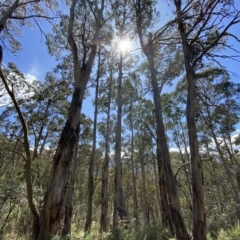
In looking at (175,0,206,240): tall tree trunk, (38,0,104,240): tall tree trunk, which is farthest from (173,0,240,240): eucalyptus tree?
(38,0,104,240): tall tree trunk

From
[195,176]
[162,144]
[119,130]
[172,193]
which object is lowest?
[172,193]

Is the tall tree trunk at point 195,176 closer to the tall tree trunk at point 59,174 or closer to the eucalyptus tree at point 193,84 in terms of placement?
the eucalyptus tree at point 193,84

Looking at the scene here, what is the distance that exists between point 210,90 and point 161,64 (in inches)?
191

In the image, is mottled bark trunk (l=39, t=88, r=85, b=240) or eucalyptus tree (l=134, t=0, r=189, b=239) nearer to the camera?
mottled bark trunk (l=39, t=88, r=85, b=240)

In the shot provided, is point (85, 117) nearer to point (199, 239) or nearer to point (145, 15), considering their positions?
point (145, 15)

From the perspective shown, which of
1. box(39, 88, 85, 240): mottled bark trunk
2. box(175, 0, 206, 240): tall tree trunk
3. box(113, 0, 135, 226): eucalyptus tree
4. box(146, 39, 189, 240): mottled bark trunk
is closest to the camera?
box(39, 88, 85, 240): mottled bark trunk

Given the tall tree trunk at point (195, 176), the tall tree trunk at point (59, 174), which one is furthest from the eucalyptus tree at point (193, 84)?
the tall tree trunk at point (59, 174)

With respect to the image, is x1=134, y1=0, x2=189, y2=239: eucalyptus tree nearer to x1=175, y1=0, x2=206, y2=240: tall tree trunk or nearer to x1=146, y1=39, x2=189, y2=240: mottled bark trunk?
x1=146, y1=39, x2=189, y2=240: mottled bark trunk

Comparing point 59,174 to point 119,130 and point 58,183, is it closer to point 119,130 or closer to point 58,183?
point 58,183

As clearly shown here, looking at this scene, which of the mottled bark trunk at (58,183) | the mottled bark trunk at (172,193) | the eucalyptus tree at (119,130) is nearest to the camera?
the mottled bark trunk at (58,183)

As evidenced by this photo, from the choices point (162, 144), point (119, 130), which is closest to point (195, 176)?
point (162, 144)

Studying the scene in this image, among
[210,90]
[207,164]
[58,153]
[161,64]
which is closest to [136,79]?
[161,64]

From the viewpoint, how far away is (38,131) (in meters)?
12.8

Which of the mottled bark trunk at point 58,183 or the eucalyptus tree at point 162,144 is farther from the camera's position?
the eucalyptus tree at point 162,144
